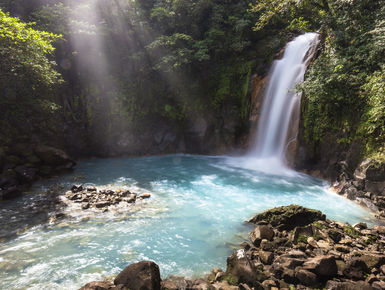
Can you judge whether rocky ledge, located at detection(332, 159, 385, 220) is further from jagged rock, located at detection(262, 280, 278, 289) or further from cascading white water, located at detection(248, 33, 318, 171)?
jagged rock, located at detection(262, 280, 278, 289)

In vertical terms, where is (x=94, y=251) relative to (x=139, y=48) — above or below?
below

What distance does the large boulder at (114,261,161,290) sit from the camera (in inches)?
138

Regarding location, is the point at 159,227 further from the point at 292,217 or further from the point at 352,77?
the point at 352,77

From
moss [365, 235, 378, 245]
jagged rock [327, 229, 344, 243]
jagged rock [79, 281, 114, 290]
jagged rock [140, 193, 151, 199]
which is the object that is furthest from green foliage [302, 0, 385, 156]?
jagged rock [79, 281, 114, 290]

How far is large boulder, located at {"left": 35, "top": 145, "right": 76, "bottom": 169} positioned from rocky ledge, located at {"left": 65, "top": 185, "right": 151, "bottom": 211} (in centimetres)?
397

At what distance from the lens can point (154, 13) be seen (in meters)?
17.5

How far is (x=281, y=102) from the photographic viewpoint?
13945 mm

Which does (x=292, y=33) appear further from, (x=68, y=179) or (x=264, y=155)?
(x=68, y=179)

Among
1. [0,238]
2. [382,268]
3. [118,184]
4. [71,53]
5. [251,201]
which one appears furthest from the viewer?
[71,53]

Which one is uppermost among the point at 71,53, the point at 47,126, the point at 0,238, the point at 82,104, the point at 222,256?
the point at 71,53

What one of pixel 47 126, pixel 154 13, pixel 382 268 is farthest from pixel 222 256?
pixel 154 13

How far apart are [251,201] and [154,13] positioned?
17054mm

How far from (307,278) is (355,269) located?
2.98 ft

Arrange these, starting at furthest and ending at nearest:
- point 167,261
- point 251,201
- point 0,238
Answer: point 251,201 → point 0,238 → point 167,261
